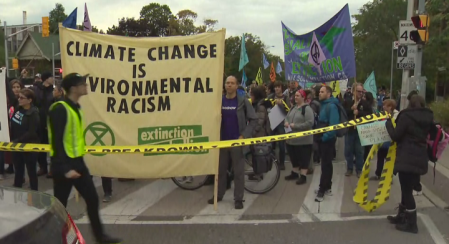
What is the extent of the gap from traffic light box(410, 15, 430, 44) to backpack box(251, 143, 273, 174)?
5476mm

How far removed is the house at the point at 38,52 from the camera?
75.1 m

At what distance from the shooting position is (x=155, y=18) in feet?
246

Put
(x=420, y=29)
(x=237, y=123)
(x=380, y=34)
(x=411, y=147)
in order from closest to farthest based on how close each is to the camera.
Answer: (x=411, y=147) < (x=237, y=123) < (x=420, y=29) < (x=380, y=34)

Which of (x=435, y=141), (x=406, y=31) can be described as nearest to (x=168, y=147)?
(x=435, y=141)

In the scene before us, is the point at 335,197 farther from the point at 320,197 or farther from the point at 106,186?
the point at 106,186

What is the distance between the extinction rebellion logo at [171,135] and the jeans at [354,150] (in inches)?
134

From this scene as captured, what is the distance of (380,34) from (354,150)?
36.8m

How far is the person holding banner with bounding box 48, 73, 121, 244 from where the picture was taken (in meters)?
4.54

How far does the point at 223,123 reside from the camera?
6.79 meters

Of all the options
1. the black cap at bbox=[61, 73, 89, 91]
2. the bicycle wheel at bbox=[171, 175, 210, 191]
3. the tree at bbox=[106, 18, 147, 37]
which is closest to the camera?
the black cap at bbox=[61, 73, 89, 91]

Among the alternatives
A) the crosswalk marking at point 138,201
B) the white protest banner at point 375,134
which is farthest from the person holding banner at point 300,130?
the crosswalk marking at point 138,201

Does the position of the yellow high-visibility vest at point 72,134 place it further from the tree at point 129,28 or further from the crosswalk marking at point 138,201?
the tree at point 129,28

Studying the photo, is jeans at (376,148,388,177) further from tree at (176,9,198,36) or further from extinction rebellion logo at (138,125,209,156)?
tree at (176,9,198,36)

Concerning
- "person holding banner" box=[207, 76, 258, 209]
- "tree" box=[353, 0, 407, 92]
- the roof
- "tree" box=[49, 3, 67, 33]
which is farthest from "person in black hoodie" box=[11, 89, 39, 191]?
"tree" box=[49, 3, 67, 33]
